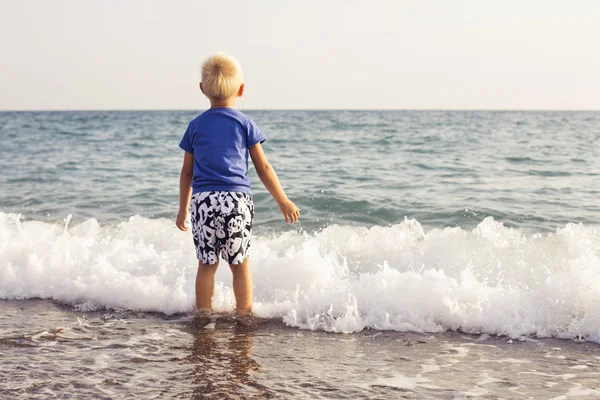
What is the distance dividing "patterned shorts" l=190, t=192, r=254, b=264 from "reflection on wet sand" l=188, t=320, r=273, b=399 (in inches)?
17.1

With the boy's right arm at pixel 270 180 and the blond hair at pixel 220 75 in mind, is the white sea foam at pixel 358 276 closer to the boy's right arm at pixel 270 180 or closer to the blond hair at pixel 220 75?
the boy's right arm at pixel 270 180

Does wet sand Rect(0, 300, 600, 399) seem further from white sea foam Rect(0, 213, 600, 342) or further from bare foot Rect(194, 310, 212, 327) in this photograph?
white sea foam Rect(0, 213, 600, 342)

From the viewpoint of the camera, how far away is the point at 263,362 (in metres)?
3.41

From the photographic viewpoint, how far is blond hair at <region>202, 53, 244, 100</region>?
3809 mm

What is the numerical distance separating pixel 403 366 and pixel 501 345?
78cm

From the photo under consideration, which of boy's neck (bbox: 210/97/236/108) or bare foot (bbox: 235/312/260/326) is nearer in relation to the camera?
boy's neck (bbox: 210/97/236/108)

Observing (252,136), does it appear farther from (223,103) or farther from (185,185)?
(185,185)

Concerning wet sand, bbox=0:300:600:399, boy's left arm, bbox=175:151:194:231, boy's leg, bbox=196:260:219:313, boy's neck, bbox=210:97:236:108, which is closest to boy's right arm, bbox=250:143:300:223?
boy's neck, bbox=210:97:236:108

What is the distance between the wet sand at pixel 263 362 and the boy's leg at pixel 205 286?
15 centimetres

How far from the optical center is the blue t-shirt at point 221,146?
12.6ft

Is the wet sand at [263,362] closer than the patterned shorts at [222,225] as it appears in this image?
Yes

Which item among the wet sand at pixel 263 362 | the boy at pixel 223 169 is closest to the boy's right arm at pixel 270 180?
the boy at pixel 223 169

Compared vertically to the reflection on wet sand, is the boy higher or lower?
higher

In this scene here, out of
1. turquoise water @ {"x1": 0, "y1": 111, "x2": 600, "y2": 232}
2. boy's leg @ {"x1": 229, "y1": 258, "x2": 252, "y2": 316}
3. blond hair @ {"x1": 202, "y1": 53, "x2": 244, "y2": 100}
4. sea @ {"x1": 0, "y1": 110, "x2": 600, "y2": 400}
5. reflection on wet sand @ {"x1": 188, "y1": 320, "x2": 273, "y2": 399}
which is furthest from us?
turquoise water @ {"x1": 0, "y1": 111, "x2": 600, "y2": 232}
